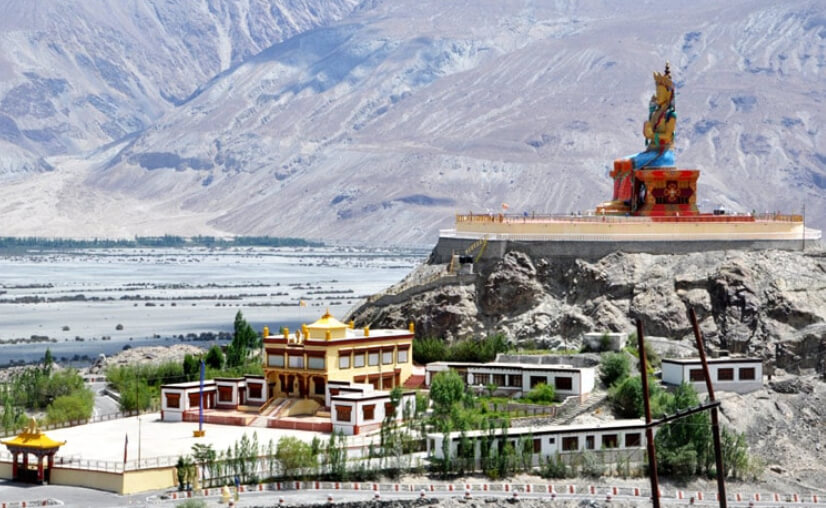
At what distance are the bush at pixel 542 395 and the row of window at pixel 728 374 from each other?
4314 mm

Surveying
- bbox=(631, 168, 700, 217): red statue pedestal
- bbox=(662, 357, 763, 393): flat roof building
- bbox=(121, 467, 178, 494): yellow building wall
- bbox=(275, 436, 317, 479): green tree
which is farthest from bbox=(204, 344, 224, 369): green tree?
bbox=(121, 467, 178, 494): yellow building wall

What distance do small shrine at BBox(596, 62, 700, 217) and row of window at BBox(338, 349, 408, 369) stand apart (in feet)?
41.2

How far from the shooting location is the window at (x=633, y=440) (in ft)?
164

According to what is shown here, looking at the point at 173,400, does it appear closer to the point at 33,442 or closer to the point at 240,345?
the point at 33,442

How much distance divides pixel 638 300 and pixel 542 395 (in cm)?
804

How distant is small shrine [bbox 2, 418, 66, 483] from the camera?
47375 mm

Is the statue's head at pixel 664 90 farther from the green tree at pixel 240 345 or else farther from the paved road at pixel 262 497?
the paved road at pixel 262 497

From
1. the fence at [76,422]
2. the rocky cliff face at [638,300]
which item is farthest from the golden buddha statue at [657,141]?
the fence at [76,422]

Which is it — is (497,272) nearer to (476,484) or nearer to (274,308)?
(476,484)

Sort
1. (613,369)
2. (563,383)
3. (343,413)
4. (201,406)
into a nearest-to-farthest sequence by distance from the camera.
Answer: (343,413)
(201,406)
(613,369)
(563,383)

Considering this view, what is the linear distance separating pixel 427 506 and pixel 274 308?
79221 mm

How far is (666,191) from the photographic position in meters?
66.6

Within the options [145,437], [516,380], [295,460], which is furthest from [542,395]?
[145,437]

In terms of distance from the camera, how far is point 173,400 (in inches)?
2206
